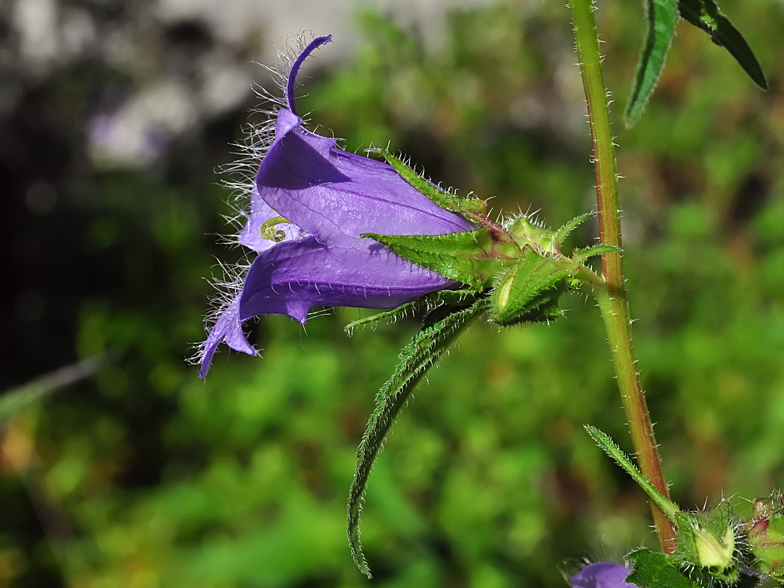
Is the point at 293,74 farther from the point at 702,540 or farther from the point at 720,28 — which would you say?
the point at 702,540

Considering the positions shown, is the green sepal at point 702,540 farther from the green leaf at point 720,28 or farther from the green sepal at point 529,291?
the green leaf at point 720,28

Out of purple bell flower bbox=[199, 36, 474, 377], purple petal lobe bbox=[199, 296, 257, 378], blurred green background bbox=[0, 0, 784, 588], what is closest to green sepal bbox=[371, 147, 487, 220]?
purple bell flower bbox=[199, 36, 474, 377]

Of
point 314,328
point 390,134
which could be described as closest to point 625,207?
point 390,134

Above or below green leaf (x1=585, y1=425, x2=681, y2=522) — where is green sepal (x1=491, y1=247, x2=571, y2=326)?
above

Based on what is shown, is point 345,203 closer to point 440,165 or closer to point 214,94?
point 440,165

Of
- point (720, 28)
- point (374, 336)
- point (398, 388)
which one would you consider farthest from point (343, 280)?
point (374, 336)

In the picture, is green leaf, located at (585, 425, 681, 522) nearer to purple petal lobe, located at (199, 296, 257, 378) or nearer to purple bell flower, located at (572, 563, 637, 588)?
purple bell flower, located at (572, 563, 637, 588)

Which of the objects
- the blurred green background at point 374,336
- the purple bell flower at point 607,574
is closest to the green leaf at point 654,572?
the purple bell flower at point 607,574
